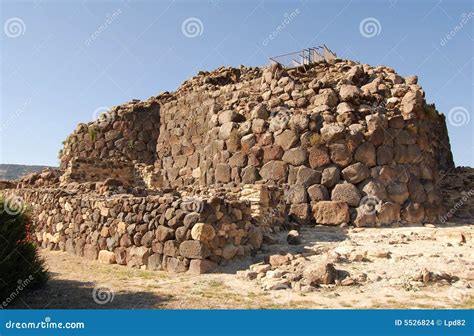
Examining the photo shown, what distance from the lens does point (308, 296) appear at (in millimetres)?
5551

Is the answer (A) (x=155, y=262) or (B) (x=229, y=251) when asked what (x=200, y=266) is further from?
(A) (x=155, y=262)

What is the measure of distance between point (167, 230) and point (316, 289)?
2743 mm

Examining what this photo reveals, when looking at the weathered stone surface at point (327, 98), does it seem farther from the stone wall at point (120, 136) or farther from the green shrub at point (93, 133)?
the green shrub at point (93, 133)

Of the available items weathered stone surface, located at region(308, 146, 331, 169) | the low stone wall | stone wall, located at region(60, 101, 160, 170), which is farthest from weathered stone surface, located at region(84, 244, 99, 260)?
stone wall, located at region(60, 101, 160, 170)

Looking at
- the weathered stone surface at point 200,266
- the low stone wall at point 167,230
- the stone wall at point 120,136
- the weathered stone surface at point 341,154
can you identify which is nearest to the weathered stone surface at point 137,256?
the low stone wall at point 167,230

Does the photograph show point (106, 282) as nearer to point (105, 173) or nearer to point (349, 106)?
point (349, 106)

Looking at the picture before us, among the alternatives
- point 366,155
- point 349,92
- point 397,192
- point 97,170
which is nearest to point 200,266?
point 366,155

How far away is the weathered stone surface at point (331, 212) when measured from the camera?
9.48 metres

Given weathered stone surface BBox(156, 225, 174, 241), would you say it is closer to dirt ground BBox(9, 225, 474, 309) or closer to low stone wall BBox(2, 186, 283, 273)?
low stone wall BBox(2, 186, 283, 273)

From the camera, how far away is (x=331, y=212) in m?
9.56

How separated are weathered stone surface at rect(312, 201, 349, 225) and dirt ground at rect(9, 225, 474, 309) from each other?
953mm

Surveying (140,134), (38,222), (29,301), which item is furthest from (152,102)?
(29,301)

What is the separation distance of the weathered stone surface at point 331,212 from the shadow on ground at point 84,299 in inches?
189

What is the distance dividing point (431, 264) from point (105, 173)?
12.0 meters
